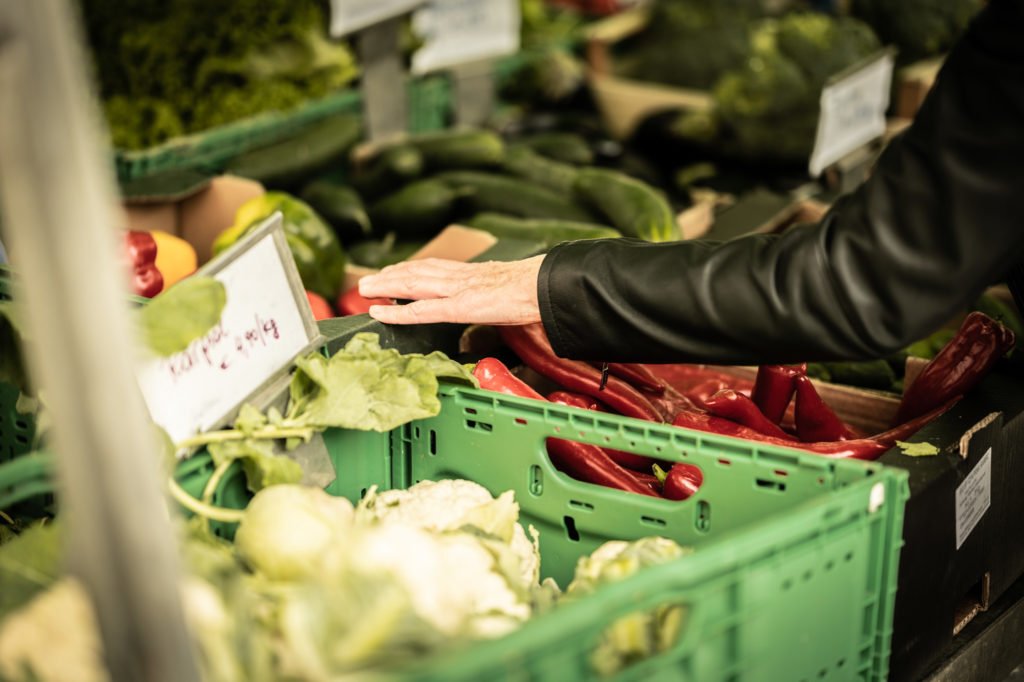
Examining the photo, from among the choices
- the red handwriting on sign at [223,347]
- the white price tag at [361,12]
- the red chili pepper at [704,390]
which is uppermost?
the white price tag at [361,12]

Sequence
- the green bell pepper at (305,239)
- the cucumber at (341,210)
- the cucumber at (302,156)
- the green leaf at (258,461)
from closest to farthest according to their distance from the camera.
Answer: the green leaf at (258,461)
the green bell pepper at (305,239)
the cucumber at (341,210)
the cucumber at (302,156)

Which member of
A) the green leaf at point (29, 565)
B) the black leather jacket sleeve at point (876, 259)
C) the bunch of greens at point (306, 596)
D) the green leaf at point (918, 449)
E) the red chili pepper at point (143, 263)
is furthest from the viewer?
the red chili pepper at point (143, 263)

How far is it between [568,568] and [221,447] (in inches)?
20.7

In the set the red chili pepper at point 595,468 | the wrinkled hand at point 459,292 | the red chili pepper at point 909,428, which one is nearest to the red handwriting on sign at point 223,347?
the wrinkled hand at point 459,292

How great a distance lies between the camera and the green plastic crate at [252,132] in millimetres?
2930

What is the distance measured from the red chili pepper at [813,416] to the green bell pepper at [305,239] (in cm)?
107

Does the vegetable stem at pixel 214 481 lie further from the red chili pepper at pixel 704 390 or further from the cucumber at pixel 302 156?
the cucumber at pixel 302 156

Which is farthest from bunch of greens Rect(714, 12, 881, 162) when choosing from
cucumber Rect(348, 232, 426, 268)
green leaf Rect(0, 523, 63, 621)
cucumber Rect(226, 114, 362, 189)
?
green leaf Rect(0, 523, 63, 621)

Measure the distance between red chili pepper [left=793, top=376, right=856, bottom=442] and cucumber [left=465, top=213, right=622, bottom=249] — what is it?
0.70m

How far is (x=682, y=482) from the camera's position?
175 centimetres

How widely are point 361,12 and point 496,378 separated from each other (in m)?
1.66

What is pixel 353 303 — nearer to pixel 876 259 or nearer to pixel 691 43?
pixel 876 259

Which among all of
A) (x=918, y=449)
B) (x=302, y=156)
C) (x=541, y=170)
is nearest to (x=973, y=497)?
(x=918, y=449)

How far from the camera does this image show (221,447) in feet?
5.12
